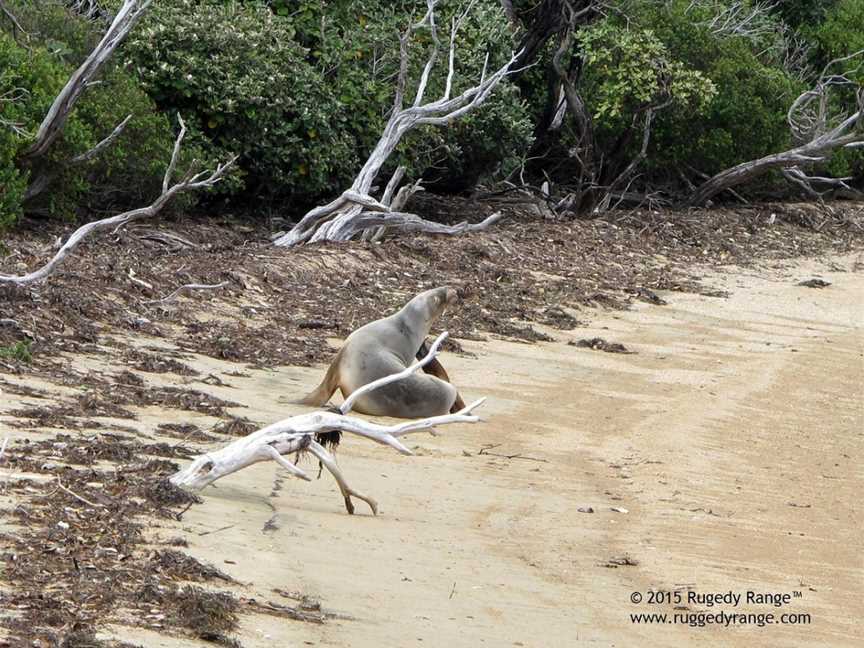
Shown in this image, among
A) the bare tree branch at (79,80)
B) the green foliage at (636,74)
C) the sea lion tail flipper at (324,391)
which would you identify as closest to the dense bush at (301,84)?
the green foliage at (636,74)

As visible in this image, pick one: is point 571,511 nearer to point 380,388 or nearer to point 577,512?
point 577,512

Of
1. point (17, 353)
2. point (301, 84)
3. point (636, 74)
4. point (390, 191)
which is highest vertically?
point (636, 74)

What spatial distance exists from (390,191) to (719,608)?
1148 centimetres

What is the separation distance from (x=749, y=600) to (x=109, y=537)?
8.55 ft

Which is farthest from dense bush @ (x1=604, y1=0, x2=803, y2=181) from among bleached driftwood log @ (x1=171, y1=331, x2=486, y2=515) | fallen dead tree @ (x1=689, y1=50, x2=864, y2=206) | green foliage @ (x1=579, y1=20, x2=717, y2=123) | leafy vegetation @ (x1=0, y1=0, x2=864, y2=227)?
bleached driftwood log @ (x1=171, y1=331, x2=486, y2=515)

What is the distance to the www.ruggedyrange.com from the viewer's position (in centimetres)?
597

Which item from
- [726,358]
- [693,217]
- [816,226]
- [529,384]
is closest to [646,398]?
[529,384]

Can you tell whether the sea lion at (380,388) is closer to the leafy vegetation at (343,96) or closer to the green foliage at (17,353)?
the green foliage at (17,353)

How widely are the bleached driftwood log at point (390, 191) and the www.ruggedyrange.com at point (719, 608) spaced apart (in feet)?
31.9

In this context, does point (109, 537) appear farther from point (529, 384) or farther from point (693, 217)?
point (693, 217)

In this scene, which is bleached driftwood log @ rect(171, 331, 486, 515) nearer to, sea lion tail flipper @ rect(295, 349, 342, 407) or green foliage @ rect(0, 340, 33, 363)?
sea lion tail flipper @ rect(295, 349, 342, 407)

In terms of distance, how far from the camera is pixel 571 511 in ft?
25.1

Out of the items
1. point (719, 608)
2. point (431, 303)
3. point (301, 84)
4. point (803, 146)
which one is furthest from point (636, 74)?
point (719, 608)

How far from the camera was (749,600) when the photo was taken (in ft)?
20.6
